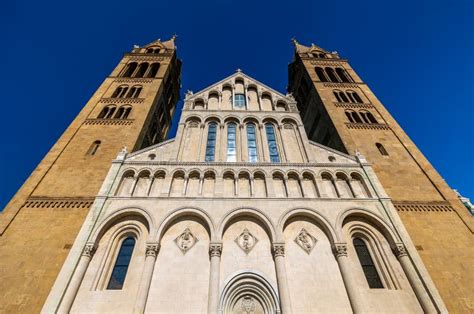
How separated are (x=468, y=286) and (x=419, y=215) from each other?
3304 millimetres

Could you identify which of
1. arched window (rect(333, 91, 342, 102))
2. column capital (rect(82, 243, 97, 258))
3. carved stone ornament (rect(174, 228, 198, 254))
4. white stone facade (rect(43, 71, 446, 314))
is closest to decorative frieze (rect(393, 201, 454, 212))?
white stone facade (rect(43, 71, 446, 314))

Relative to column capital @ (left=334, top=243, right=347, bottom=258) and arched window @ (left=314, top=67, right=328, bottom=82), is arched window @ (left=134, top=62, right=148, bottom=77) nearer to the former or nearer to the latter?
arched window @ (left=314, top=67, right=328, bottom=82)

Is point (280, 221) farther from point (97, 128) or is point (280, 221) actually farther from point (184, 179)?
point (97, 128)

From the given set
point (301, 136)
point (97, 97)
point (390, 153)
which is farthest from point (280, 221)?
point (97, 97)

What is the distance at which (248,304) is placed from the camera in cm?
947

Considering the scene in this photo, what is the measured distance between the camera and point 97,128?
17.0m

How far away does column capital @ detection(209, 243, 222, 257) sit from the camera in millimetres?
10047

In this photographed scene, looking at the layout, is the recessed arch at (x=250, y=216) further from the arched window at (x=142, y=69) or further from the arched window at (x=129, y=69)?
the arched window at (x=129, y=69)

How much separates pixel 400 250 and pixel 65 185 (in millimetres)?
15429

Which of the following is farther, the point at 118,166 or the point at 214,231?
the point at 118,166

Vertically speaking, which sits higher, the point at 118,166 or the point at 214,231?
the point at 118,166

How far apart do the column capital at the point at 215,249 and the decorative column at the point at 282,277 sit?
84.2 inches

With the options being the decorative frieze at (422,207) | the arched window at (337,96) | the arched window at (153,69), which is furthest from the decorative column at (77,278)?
the arched window at (337,96)

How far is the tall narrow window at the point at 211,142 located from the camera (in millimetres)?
14298
